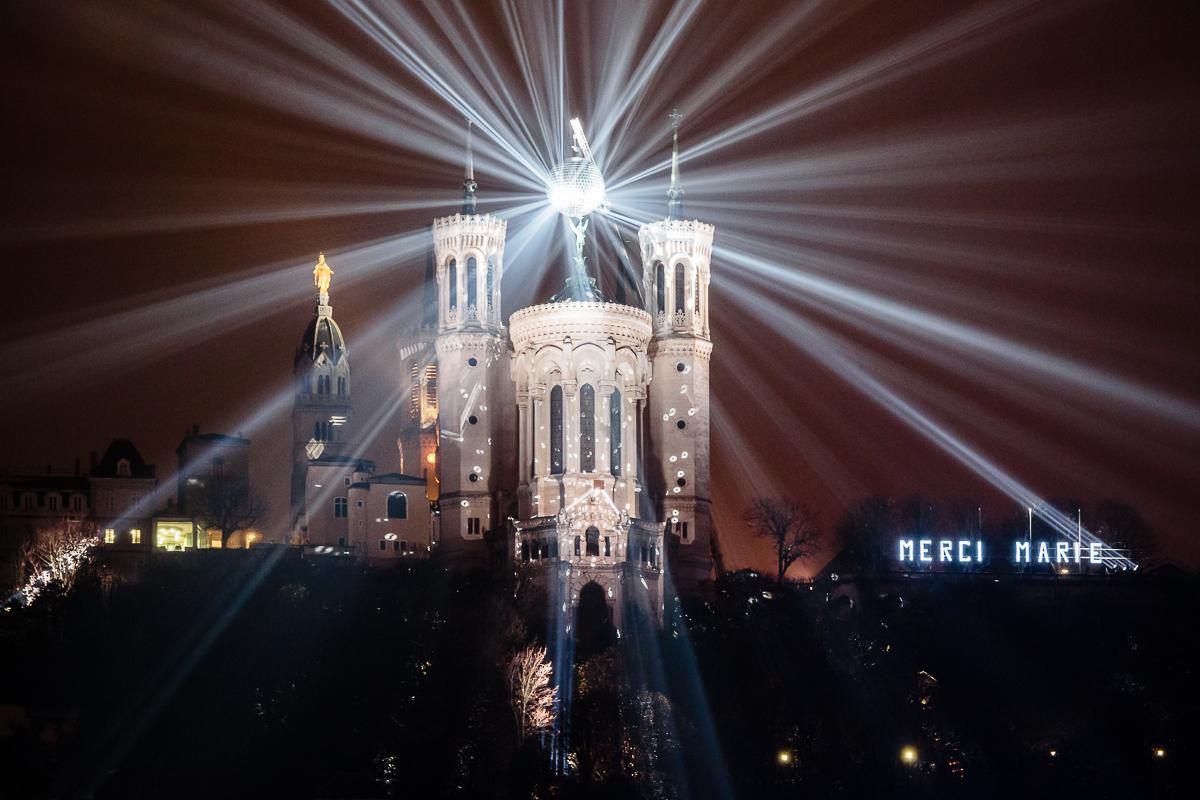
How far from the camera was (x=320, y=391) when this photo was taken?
130750 millimetres

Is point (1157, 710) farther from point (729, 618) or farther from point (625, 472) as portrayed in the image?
point (625, 472)

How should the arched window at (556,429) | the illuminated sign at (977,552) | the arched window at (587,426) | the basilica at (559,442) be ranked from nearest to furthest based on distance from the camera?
1. the basilica at (559,442)
2. the arched window at (556,429)
3. the arched window at (587,426)
4. the illuminated sign at (977,552)

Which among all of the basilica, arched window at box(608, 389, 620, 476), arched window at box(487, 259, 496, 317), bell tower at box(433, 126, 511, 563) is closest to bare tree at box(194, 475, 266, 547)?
the basilica

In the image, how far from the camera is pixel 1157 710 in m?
106

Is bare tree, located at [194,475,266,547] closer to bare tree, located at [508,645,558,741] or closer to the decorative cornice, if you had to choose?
the decorative cornice

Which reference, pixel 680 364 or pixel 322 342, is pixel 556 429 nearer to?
pixel 680 364

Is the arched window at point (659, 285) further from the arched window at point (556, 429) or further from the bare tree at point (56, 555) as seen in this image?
the bare tree at point (56, 555)

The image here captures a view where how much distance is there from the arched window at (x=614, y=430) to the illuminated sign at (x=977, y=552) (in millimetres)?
16445

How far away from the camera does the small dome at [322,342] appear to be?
13188 centimetres

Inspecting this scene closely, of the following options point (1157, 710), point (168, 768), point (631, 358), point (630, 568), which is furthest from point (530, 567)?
point (1157, 710)

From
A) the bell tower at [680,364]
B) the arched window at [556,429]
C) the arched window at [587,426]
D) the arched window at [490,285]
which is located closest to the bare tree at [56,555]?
the arched window at [556,429]

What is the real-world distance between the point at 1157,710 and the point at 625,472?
28113 mm

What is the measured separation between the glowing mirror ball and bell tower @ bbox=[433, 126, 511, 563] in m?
4.30

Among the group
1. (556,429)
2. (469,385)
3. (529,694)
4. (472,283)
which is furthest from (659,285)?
(529,694)
